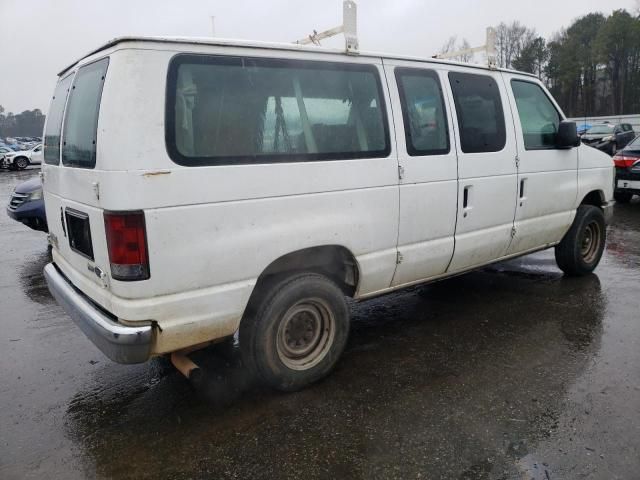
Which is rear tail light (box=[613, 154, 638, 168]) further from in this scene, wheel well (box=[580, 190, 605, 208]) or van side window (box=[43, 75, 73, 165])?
van side window (box=[43, 75, 73, 165])

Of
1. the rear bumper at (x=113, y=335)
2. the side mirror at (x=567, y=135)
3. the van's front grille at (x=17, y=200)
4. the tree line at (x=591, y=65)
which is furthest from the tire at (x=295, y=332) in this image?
the tree line at (x=591, y=65)

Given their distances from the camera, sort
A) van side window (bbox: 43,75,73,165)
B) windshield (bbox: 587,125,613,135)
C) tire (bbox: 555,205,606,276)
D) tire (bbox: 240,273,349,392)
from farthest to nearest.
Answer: windshield (bbox: 587,125,613,135), tire (bbox: 555,205,606,276), van side window (bbox: 43,75,73,165), tire (bbox: 240,273,349,392)

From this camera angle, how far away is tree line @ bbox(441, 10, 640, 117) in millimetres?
49781

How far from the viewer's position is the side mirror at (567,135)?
491 centimetres

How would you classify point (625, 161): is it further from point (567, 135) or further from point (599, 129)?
point (599, 129)

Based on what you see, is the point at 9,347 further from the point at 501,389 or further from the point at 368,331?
the point at 501,389

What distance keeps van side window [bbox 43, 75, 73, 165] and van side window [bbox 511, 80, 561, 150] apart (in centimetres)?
389

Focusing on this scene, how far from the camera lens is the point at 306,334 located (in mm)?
3541

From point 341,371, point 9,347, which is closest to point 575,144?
point 341,371

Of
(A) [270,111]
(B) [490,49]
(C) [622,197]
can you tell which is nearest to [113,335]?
(A) [270,111]

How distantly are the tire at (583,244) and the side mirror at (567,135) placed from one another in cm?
94

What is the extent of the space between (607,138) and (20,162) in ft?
94.5

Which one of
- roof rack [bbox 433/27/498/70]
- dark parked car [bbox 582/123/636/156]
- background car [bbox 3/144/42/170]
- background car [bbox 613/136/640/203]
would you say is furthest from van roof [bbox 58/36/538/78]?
background car [bbox 3/144/42/170]

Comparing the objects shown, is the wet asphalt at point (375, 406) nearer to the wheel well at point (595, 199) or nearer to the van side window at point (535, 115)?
the wheel well at point (595, 199)
